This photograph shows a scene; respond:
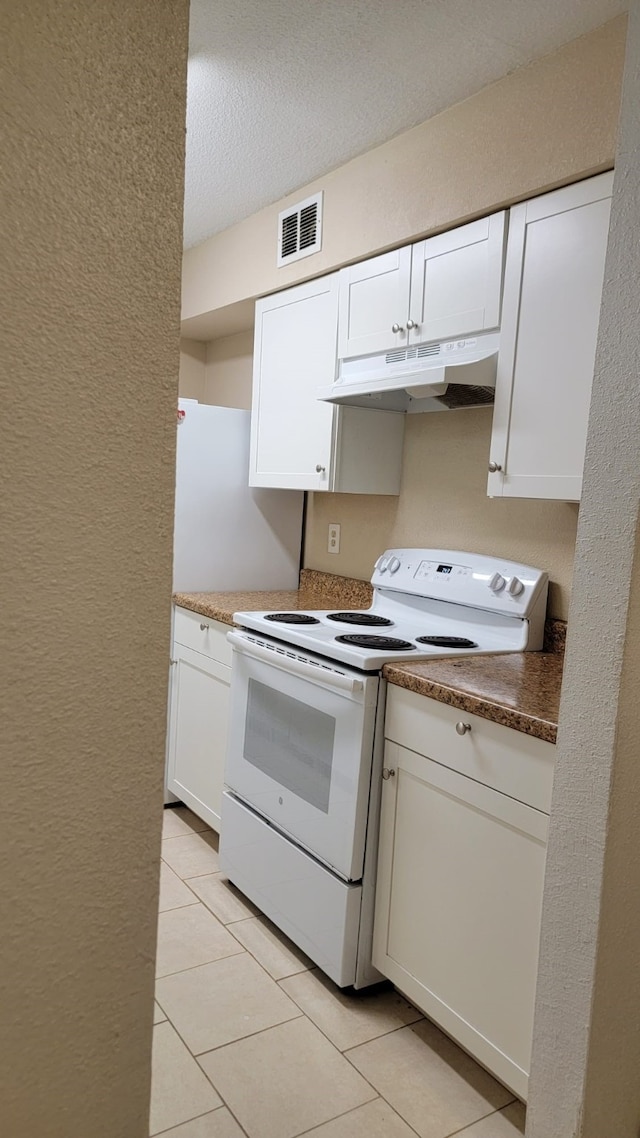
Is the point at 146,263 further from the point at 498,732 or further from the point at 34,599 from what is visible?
the point at 498,732

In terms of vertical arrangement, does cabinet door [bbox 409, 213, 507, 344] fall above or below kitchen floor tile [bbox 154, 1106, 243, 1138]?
above

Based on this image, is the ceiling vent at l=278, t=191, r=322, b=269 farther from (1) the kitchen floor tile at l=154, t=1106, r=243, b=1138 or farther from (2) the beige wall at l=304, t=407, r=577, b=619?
(1) the kitchen floor tile at l=154, t=1106, r=243, b=1138

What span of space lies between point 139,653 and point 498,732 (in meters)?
1.09

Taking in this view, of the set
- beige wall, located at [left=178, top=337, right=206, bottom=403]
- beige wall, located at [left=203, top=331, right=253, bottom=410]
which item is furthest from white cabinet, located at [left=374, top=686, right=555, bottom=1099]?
beige wall, located at [left=178, top=337, right=206, bottom=403]

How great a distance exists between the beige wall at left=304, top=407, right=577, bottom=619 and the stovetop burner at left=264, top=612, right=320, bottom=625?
1.73 ft

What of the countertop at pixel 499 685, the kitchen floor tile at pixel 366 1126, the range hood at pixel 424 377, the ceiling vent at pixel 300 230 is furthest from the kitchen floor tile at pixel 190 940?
the ceiling vent at pixel 300 230

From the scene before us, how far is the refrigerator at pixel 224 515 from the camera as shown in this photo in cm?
307

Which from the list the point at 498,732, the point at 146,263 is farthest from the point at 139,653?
the point at 498,732

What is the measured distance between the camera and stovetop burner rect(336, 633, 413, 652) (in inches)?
79.4

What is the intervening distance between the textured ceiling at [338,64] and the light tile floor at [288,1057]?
96.6 inches

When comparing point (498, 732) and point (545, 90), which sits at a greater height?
point (545, 90)

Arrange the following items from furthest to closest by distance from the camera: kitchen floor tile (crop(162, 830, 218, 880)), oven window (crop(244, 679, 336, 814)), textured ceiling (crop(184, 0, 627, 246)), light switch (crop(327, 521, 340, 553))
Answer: light switch (crop(327, 521, 340, 553))
kitchen floor tile (crop(162, 830, 218, 880))
oven window (crop(244, 679, 336, 814))
textured ceiling (crop(184, 0, 627, 246))

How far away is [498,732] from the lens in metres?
1.60

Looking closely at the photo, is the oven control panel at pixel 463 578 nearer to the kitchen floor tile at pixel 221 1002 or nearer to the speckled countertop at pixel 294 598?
the speckled countertop at pixel 294 598
